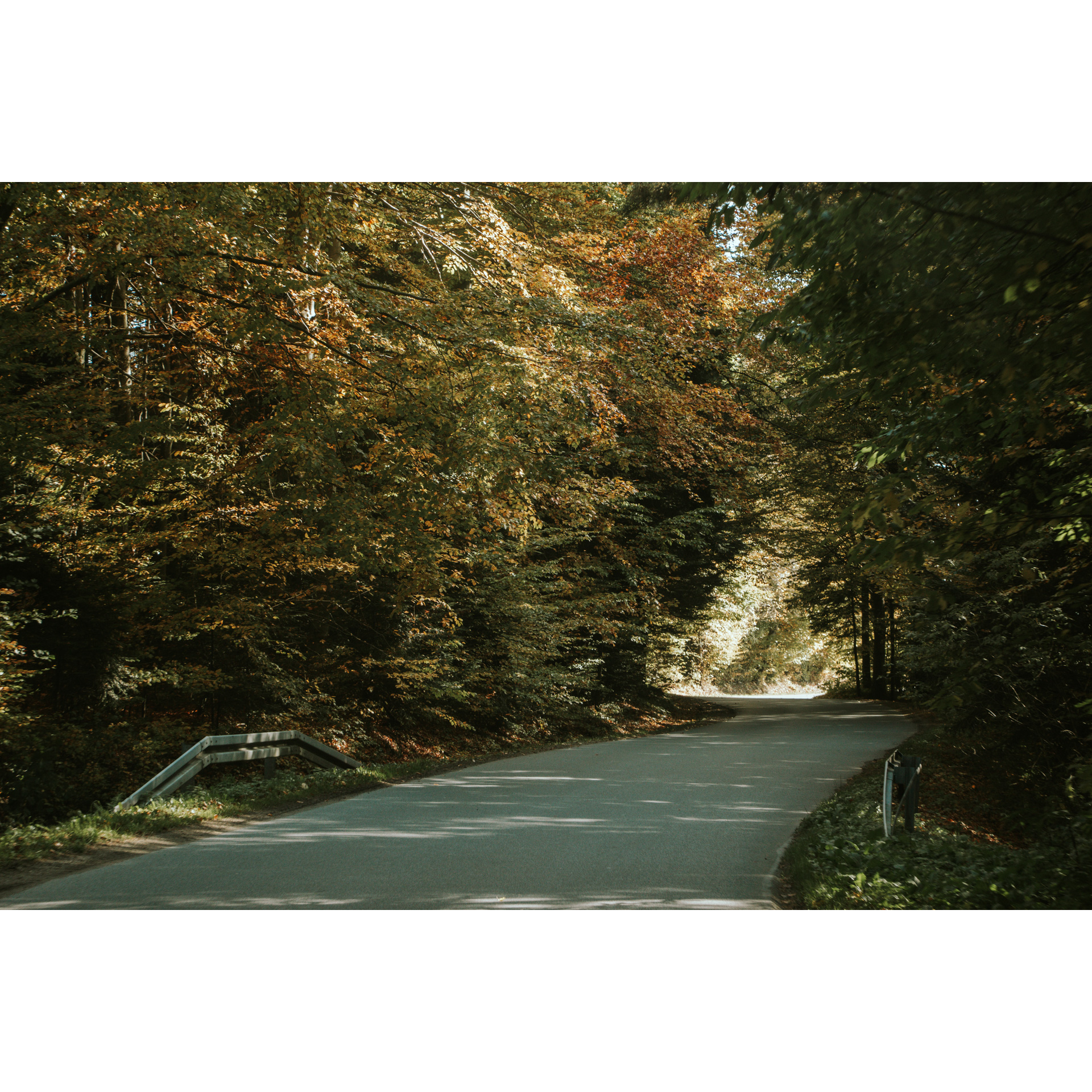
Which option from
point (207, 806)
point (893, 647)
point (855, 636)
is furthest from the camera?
point (855, 636)

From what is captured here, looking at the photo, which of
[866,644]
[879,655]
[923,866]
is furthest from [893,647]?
[923,866]

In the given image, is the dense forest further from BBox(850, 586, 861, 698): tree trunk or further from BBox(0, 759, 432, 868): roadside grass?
BBox(850, 586, 861, 698): tree trunk

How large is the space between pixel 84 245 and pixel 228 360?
2.54m

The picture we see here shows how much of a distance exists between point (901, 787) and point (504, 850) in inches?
125

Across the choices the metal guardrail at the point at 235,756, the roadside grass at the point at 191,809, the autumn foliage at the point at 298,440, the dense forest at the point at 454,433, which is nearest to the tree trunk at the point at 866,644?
the dense forest at the point at 454,433

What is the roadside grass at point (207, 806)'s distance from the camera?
682 centimetres

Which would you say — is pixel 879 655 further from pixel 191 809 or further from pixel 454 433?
pixel 191 809

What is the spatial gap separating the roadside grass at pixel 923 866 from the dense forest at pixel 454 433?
38.6 inches

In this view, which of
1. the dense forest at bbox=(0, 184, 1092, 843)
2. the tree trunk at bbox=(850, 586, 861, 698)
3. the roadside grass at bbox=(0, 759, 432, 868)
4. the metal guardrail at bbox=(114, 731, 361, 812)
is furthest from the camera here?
the tree trunk at bbox=(850, 586, 861, 698)

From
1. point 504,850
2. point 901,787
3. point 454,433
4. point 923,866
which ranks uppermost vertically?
point 454,433

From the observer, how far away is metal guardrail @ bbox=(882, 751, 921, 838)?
700 centimetres

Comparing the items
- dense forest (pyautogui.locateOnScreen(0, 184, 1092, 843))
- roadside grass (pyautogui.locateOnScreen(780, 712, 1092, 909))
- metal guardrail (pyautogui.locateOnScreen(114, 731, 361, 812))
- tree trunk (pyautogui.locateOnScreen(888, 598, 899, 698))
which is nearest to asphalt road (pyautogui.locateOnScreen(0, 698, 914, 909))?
roadside grass (pyautogui.locateOnScreen(780, 712, 1092, 909))

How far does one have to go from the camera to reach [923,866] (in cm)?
623

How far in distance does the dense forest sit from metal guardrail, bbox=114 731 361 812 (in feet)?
7.17
